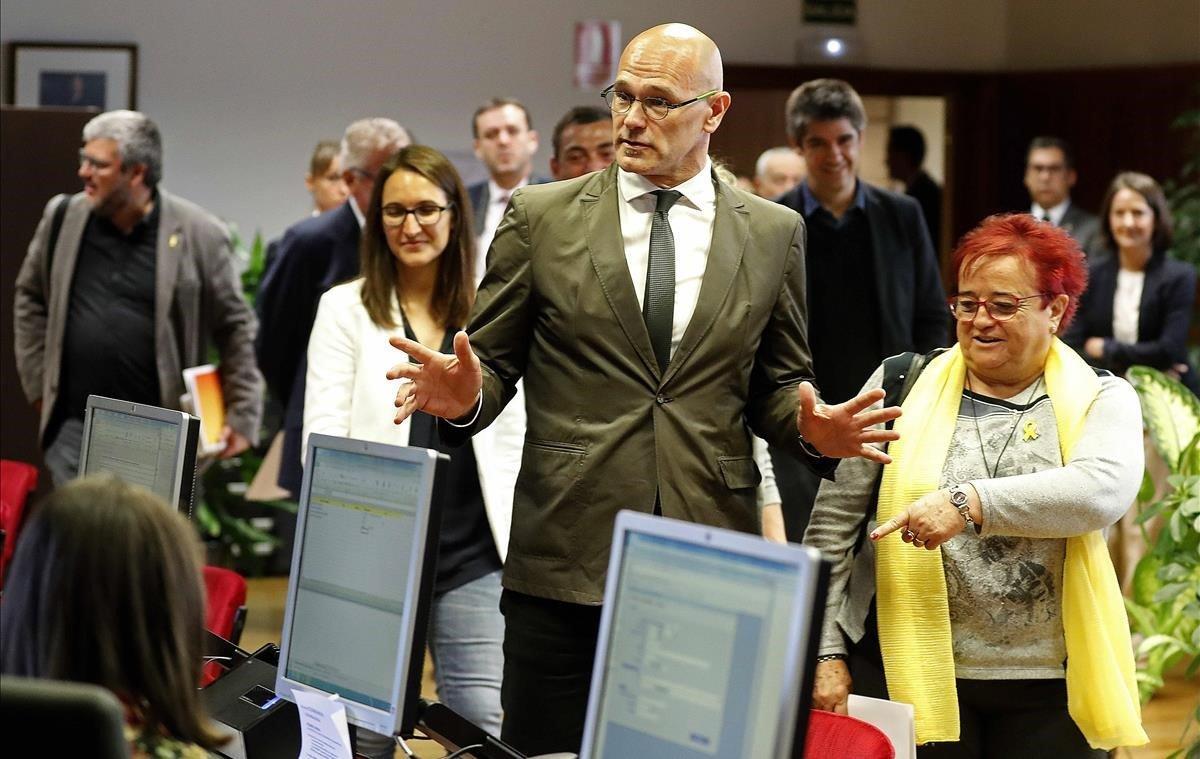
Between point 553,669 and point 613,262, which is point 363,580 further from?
point 613,262

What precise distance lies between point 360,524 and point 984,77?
29.1ft

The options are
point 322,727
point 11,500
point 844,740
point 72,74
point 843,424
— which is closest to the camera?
point 322,727

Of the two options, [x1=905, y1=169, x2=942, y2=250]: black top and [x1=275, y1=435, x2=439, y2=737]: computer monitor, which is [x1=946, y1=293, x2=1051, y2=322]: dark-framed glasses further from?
[x1=905, y1=169, x2=942, y2=250]: black top

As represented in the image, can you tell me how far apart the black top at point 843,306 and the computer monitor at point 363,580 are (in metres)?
2.32

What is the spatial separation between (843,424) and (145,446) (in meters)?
1.13

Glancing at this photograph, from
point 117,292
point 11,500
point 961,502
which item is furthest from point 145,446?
point 117,292

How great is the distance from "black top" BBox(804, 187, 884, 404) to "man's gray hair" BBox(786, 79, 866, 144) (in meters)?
0.24

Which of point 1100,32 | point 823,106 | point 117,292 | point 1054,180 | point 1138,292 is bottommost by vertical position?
point 117,292

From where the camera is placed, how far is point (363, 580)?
7.09 ft

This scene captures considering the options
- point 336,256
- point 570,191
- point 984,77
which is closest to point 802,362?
point 570,191

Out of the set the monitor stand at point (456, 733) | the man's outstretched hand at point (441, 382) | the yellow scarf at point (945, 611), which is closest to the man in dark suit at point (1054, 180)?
the yellow scarf at point (945, 611)

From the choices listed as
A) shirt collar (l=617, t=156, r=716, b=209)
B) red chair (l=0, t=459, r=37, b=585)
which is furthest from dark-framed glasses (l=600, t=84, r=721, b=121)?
red chair (l=0, t=459, r=37, b=585)

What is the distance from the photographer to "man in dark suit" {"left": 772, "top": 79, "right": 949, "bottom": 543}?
436cm

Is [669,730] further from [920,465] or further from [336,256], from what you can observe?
[336,256]
